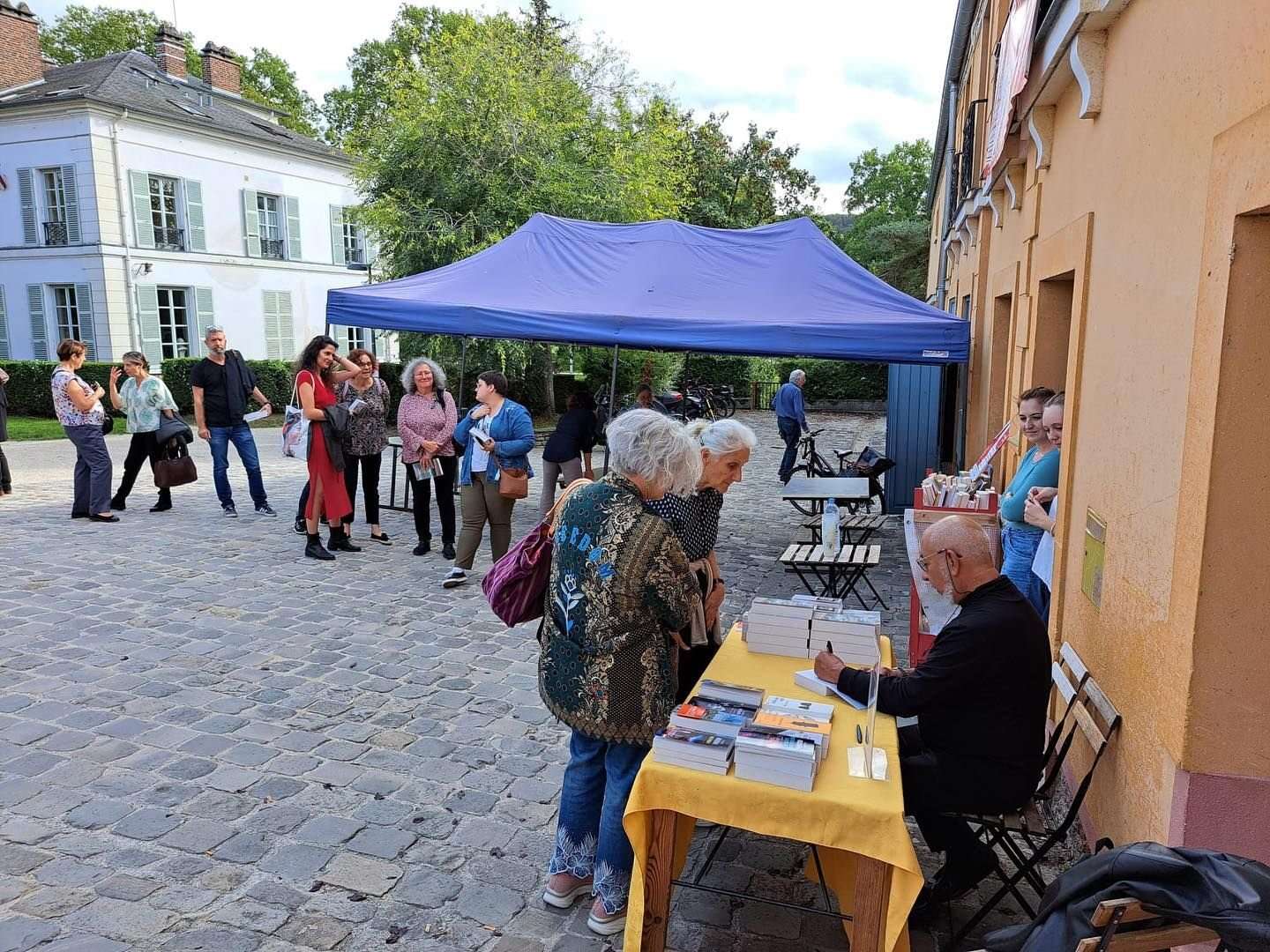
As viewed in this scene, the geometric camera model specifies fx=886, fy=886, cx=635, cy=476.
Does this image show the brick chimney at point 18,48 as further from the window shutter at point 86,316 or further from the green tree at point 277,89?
the green tree at point 277,89

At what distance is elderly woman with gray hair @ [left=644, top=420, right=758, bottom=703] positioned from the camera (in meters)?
3.58

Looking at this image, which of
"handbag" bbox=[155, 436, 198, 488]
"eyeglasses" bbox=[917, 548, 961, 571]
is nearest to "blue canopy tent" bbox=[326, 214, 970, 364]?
"handbag" bbox=[155, 436, 198, 488]

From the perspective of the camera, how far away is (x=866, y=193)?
2138 inches

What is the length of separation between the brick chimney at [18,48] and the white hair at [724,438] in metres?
27.4

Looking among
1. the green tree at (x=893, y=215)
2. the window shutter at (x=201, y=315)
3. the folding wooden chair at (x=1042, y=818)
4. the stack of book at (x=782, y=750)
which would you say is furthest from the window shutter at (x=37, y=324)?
the green tree at (x=893, y=215)

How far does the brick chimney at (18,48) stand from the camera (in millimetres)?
23062

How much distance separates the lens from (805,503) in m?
11.3

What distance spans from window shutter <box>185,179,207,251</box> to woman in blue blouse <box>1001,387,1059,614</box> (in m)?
23.8

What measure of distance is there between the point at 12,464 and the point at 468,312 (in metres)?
9.77

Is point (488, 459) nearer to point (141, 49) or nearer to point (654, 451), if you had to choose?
point (654, 451)

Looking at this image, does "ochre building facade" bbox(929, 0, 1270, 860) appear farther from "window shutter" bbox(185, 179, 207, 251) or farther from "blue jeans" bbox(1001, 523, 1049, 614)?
"window shutter" bbox(185, 179, 207, 251)

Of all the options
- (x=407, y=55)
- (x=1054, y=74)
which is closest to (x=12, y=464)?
(x=1054, y=74)

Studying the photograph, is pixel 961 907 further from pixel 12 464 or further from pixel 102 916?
pixel 12 464

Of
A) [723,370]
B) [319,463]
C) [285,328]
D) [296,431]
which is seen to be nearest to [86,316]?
[285,328]
